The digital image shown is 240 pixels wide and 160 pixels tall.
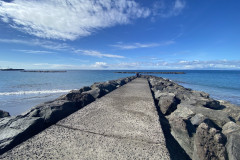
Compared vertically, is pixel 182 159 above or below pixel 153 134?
below

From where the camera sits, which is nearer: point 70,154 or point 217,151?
point 70,154

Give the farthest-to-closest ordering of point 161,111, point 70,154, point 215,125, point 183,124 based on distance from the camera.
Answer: point 161,111
point 215,125
point 183,124
point 70,154

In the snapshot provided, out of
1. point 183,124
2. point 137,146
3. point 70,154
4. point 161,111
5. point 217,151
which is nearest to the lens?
point 70,154

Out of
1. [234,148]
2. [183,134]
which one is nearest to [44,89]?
[183,134]

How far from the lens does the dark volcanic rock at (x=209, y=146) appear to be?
6.93 feet

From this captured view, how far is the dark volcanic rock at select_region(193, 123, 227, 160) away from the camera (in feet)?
6.93

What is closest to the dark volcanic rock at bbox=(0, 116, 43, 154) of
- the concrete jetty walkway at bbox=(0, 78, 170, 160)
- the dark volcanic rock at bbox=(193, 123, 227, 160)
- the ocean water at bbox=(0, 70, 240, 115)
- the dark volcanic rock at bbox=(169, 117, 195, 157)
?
the concrete jetty walkway at bbox=(0, 78, 170, 160)

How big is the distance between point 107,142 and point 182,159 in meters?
1.65

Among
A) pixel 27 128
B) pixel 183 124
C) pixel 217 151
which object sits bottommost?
pixel 217 151

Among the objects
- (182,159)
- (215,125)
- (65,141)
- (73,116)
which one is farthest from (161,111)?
(65,141)

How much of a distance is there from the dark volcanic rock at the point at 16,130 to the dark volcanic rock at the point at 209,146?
3.26 metres

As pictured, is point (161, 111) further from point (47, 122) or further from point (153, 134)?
point (47, 122)

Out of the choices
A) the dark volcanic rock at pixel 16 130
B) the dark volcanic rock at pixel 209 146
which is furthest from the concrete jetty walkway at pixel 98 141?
the dark volcanic rock at pixel 209 146

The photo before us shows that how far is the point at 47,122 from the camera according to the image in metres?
2.74
